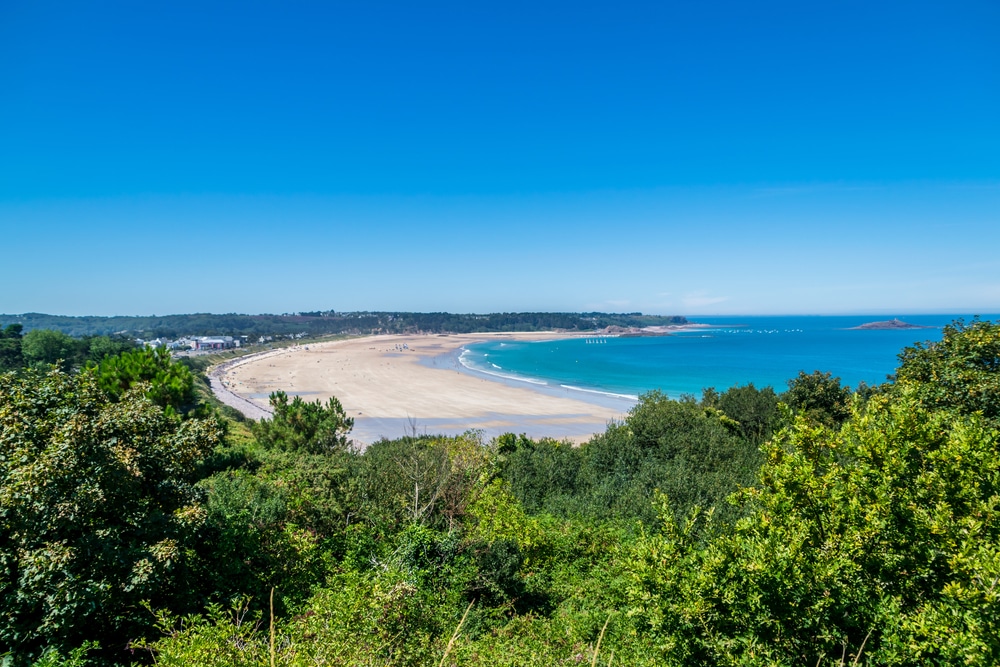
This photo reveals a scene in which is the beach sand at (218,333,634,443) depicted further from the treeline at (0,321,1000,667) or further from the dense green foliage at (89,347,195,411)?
the treeline at (0,321,1000,667)

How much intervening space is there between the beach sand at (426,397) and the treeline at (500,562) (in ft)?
46.4

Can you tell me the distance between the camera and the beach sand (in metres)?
48.6

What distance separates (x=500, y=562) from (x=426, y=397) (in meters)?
57.2

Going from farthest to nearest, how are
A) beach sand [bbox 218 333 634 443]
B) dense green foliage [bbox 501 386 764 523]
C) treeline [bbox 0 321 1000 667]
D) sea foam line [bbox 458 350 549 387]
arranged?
sea foam line [bbox 458 350 549 387]
beach sand [bbox 218 333 634 443]
dense green foliage [bbox 501 386 764 523]
treeline [bbox 0 321 1000 667]

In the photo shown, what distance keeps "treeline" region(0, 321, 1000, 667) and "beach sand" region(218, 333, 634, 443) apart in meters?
14.1

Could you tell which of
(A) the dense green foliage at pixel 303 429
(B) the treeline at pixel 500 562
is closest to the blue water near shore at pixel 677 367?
(A) the dense green foliage at pixel 303 429

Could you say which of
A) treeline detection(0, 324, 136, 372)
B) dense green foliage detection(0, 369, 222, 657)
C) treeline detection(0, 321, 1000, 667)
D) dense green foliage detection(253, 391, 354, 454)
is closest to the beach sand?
dense green foliage detection(253, 391, 354, 454)

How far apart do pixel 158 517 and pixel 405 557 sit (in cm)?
431

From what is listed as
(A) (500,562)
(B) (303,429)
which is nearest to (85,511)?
(A) (500,562)

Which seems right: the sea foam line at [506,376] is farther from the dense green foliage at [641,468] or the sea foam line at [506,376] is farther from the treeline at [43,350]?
the treeline at [43,350]

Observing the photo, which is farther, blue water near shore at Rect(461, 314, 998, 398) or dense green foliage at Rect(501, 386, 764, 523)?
blue water near shore at Rect(461, 314, 998, 398)

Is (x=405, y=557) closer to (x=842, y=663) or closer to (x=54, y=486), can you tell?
(x=54, y=486)

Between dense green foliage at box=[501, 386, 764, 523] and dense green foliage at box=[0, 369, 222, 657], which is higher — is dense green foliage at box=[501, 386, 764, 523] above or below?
below

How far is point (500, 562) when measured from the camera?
1112 cm
